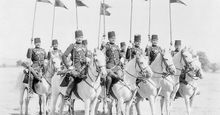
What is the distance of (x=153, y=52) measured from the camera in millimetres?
13617

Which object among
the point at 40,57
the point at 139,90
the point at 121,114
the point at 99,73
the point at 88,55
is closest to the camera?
the point at 99,73

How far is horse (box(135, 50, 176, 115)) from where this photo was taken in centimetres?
1224

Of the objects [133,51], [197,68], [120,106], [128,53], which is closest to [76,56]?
[120,106]

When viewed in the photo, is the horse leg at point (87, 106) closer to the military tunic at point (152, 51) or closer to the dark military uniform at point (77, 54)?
the dark military uniform at point (77, 54)

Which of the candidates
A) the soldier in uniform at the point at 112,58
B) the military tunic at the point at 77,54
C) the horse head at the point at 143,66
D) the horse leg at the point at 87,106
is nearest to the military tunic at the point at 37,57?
the soldier in uniform at the point at 112,58

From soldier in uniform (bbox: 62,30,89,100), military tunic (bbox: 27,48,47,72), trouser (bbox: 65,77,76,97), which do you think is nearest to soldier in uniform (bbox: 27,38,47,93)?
military tunic (bbox: 27,48,47,72)

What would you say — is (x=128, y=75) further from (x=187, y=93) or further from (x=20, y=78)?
(x=20, y=78)

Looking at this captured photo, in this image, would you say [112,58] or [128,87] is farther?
[112,58]

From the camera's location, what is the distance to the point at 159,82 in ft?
42.2

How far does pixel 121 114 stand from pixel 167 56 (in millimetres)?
2250

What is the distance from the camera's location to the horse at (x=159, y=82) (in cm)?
1224

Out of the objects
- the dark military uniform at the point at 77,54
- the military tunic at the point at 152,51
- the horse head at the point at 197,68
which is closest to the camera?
the dark military uniform at the point at 77,54

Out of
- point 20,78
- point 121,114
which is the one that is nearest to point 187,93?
point 121,114

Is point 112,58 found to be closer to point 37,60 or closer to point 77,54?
point 77,54
